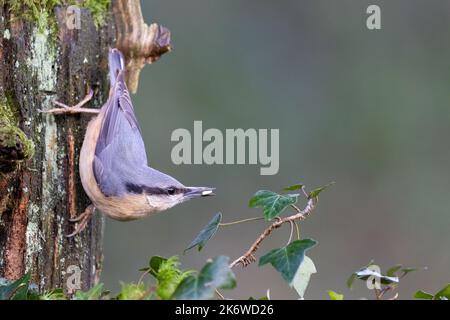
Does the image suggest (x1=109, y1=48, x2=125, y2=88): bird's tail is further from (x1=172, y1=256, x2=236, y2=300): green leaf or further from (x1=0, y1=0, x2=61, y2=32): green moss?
(x1=172, y1=256, x2=236, y2=300): green leaf

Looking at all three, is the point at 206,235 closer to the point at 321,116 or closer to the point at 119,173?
the point at 119,173

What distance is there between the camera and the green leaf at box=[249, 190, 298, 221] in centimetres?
214

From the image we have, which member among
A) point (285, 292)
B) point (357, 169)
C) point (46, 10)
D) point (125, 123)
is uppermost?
point (46, 10)

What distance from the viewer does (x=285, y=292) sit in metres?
7.47

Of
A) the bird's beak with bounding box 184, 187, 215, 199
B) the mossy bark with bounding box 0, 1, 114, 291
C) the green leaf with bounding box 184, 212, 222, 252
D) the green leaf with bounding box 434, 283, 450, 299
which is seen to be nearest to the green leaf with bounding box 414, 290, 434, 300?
the green leaf with bounding box 434, 283, 450, 299

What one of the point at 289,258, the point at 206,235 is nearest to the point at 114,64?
the point at 206,235

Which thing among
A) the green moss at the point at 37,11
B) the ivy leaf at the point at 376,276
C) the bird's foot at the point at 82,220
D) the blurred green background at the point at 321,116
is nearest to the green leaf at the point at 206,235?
the ivy leaf at the point at 376,276

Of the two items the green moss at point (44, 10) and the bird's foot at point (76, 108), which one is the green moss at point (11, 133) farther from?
the green moss at point (44, 10)

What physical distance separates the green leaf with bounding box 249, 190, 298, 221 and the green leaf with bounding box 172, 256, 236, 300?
425mm

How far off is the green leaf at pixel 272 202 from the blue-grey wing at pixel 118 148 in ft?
4.77

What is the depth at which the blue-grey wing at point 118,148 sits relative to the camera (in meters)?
3.61
